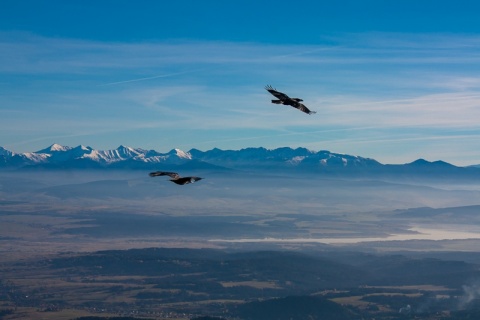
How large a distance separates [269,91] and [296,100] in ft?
6.45

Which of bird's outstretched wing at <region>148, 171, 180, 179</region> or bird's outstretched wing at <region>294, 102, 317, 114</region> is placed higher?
bird's outstretched wing at <region>294, 102, 317, 114</region>

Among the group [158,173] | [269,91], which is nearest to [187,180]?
[158,173]

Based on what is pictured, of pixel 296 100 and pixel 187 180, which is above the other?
pixel 296 100

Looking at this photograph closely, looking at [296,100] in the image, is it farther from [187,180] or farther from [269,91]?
[187,180]

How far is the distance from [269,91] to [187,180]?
8.99 metres

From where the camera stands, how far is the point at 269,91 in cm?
5538

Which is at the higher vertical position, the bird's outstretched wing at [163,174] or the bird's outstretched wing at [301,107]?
the bird's outstretched wing at [301,107]

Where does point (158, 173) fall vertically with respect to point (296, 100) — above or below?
below

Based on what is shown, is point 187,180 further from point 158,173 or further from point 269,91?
point 269,91

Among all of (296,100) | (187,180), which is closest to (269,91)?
(296,100)

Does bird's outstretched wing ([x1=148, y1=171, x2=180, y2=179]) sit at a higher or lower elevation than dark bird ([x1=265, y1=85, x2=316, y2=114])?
lower

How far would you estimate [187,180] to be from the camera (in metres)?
51.5

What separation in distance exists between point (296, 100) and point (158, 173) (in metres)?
11.5

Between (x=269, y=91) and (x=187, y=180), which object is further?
(x=269, y=91)
